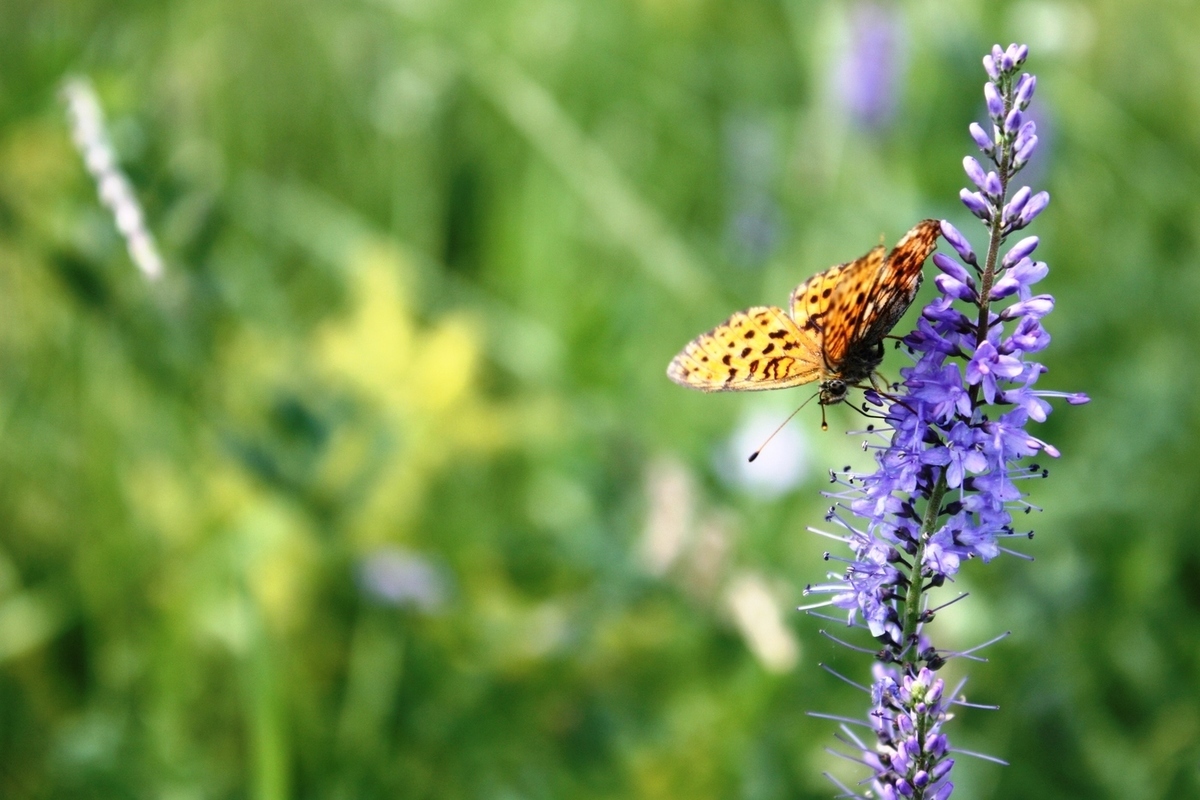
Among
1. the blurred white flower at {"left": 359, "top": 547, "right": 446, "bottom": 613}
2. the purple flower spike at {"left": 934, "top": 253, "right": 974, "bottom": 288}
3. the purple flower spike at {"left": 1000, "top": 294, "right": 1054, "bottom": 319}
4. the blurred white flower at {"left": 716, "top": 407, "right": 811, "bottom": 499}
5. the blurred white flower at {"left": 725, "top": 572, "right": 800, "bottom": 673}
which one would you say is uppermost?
the blurred white flower at {"left": 716, "top": 407, "right": 811, "bottom": 499}

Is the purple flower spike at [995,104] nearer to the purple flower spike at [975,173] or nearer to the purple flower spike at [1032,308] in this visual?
the purple flower spike at [975,173]

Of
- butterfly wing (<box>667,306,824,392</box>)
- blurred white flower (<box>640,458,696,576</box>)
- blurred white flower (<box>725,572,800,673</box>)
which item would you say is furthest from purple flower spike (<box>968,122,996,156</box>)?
blurred white flower (<box>640,458,696,576</box>)

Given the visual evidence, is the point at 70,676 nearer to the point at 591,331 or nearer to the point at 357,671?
the point at 357,671

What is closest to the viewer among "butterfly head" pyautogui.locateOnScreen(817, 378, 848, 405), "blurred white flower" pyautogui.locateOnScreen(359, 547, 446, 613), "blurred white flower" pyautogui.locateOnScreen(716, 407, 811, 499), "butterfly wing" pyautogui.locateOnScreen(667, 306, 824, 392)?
"butterfly wing" pyautogui.locateOnScreen(667, 306, 824, 392)

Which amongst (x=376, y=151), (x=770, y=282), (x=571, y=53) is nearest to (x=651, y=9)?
(x=571, y=53)

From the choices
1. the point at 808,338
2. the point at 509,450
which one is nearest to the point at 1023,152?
the point at 808,338

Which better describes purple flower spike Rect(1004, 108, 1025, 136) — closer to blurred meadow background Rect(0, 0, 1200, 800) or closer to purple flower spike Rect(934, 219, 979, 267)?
purple flower spike Rect(934, 219, 979, 267)

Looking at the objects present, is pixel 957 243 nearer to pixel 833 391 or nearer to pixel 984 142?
pixel 984 142

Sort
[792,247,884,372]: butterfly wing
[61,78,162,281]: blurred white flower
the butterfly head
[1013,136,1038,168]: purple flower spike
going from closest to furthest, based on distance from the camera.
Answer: [1013,136,1038,168]: purple flower spike
[792,247,884,372]: butterfly wing
the butterfly head
[61,78,162,281]: blurred white flower

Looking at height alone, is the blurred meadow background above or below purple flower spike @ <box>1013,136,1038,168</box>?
above
